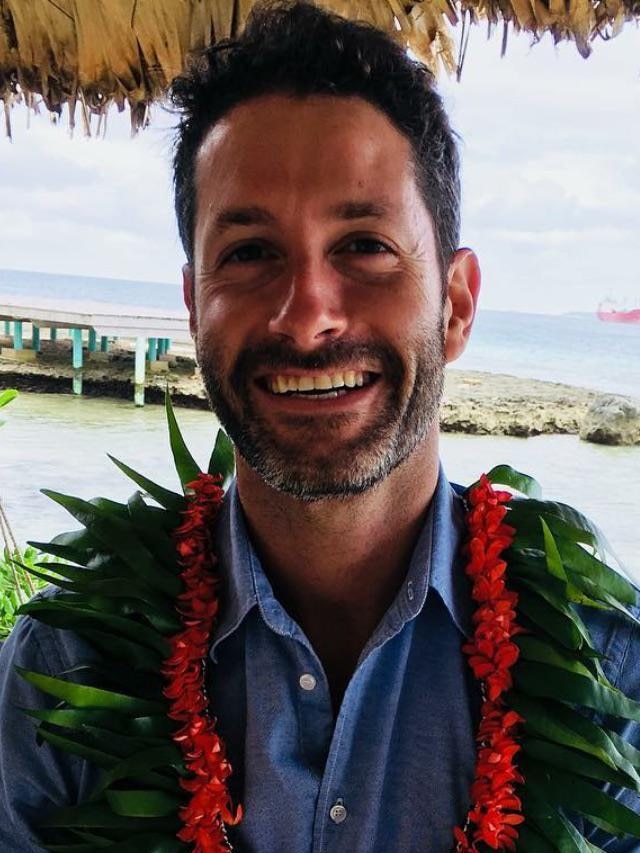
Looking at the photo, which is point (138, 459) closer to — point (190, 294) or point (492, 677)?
point (190, 294)

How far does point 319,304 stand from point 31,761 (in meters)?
0.62

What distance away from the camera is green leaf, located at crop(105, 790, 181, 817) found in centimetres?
94

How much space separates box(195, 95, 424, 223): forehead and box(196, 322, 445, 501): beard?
172 mm

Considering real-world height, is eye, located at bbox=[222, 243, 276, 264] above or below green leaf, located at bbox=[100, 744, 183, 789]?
above

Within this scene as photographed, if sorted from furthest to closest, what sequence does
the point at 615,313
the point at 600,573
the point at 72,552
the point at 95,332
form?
the point at 615,313 < the point at 95,332 < the point at 72,552 < the point at 600,573

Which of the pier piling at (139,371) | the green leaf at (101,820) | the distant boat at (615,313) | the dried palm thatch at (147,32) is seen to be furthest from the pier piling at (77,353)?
the distant boat at (615,313)

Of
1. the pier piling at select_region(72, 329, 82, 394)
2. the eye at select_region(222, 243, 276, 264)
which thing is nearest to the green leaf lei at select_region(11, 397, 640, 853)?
the eye at select_region(222, 243, 276, 264)

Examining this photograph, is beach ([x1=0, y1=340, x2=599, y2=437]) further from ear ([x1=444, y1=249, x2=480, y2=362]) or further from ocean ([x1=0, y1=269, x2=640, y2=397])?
ear ([x1=444, y1=249, x2=480, y2=362])

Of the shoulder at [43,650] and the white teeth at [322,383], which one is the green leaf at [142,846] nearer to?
the shoulder at [43,650]

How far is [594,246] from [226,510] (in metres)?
31.6

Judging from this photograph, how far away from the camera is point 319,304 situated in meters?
0.98

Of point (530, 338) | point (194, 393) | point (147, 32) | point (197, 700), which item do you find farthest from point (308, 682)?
point (530, 338)

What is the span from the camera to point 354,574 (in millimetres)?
1076

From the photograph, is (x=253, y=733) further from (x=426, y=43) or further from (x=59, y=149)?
(x=59, y=149)
